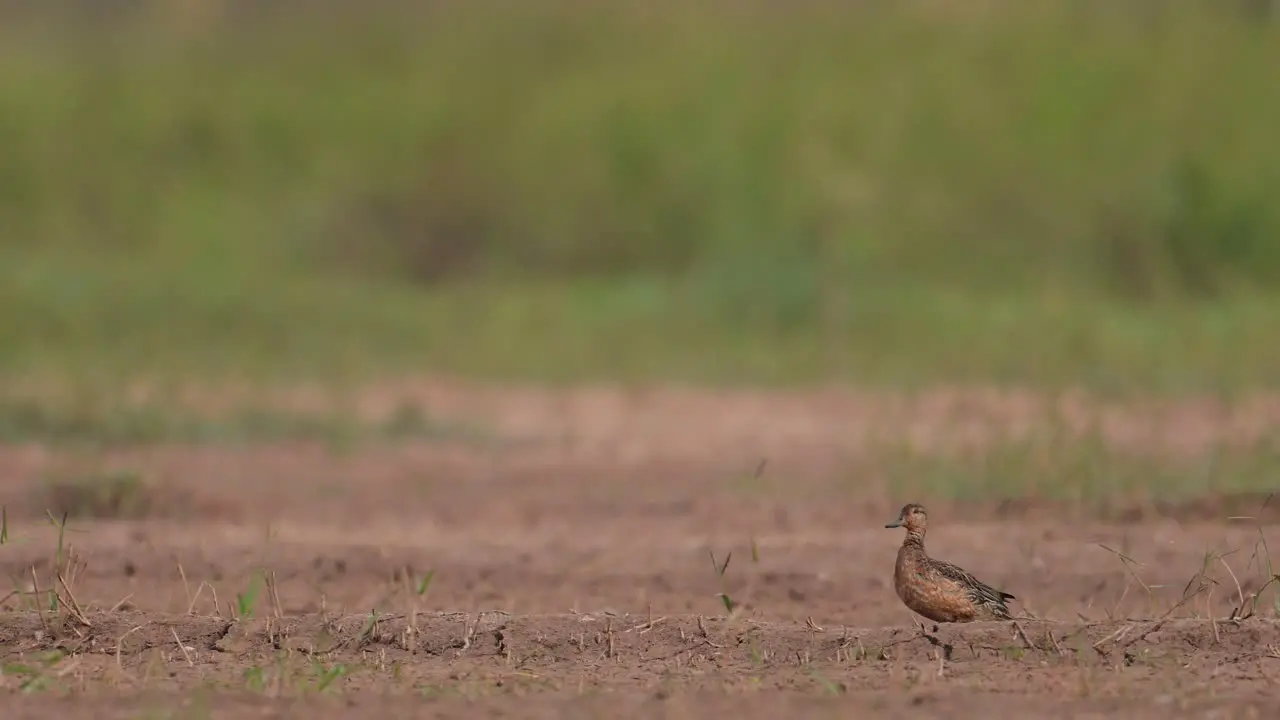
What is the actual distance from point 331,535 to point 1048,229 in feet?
28.4

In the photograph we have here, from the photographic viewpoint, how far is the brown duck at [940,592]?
4930mm

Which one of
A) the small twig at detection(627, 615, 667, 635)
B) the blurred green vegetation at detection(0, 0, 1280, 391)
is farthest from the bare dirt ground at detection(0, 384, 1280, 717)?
the blurred green vegetation at detection(0, 0, 1280, 391)

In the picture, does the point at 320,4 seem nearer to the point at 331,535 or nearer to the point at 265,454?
the point at 265,454

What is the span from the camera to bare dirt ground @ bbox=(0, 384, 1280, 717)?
437 centimetres

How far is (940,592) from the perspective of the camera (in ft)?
16.2

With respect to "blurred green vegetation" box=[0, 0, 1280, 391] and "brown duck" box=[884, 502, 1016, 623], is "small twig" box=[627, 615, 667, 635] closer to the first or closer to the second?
"brown duck" box=[884, 502, 1016, 623]

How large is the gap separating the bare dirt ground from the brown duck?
76 millimetres

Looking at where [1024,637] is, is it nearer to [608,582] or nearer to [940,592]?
[940,592]

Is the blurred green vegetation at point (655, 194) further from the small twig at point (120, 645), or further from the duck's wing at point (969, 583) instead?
the small twig at point (120, 645)

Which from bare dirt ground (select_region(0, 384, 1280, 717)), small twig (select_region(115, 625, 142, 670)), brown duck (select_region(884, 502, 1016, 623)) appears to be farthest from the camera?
brown duck (select_region(884, 502, 1016, 623))

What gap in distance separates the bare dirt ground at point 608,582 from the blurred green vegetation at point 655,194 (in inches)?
88.5

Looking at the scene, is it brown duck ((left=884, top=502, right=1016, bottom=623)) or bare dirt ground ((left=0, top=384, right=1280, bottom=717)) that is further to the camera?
brown duck ((left=884, top=502, right=1016, bottom=623))

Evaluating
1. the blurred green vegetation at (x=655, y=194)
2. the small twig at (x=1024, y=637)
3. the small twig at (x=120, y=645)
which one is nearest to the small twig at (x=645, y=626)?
the small twig at (x=1024, y=637)

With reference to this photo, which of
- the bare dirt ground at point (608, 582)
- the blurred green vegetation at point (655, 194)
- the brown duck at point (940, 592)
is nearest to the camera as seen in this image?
the bare dirt ground at point (608, 582)
